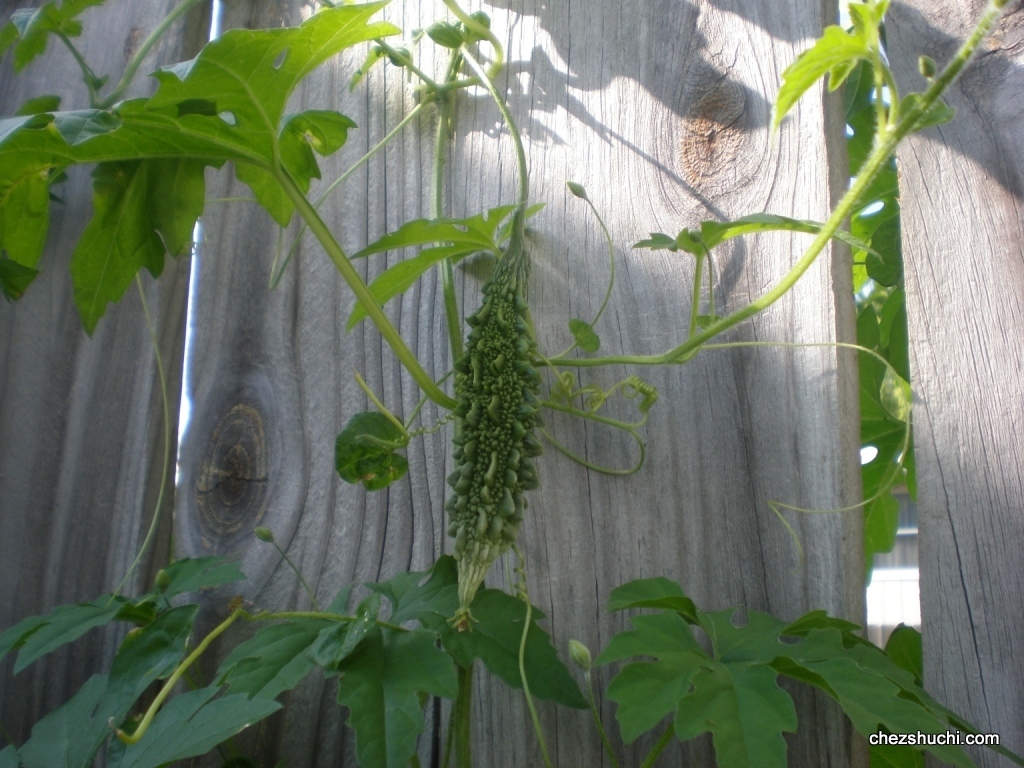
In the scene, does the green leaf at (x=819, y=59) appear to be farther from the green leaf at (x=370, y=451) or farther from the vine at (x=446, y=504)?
the green leaf at (x=370, y=451)

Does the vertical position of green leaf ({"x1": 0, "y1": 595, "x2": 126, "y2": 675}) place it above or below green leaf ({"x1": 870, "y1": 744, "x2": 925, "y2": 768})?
above

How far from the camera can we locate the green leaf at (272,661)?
792mm

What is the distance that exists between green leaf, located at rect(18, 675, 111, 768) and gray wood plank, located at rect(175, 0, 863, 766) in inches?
9.9

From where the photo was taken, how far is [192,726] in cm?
78

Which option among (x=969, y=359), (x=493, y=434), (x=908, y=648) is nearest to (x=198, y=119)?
(x=493, y=434)

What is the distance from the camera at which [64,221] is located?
4.34ft

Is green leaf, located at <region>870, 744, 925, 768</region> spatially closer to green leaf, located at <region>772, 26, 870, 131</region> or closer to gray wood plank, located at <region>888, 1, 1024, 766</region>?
gray wood plank, located at <region>888, 1, 1024, 766</region>

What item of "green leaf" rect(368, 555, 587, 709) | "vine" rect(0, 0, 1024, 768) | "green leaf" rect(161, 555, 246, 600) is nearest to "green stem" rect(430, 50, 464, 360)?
"vine" rect(0, 0, 1024, 768)

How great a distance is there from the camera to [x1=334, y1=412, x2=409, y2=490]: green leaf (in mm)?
997

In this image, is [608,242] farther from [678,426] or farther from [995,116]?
[995,116]

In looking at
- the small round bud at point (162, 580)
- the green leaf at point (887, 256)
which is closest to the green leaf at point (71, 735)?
the small round bud at point (162, 580)

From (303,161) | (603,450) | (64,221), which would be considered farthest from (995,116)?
(64,221)

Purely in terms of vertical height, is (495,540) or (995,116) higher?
(995,116)

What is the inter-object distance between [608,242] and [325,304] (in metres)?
0.47
